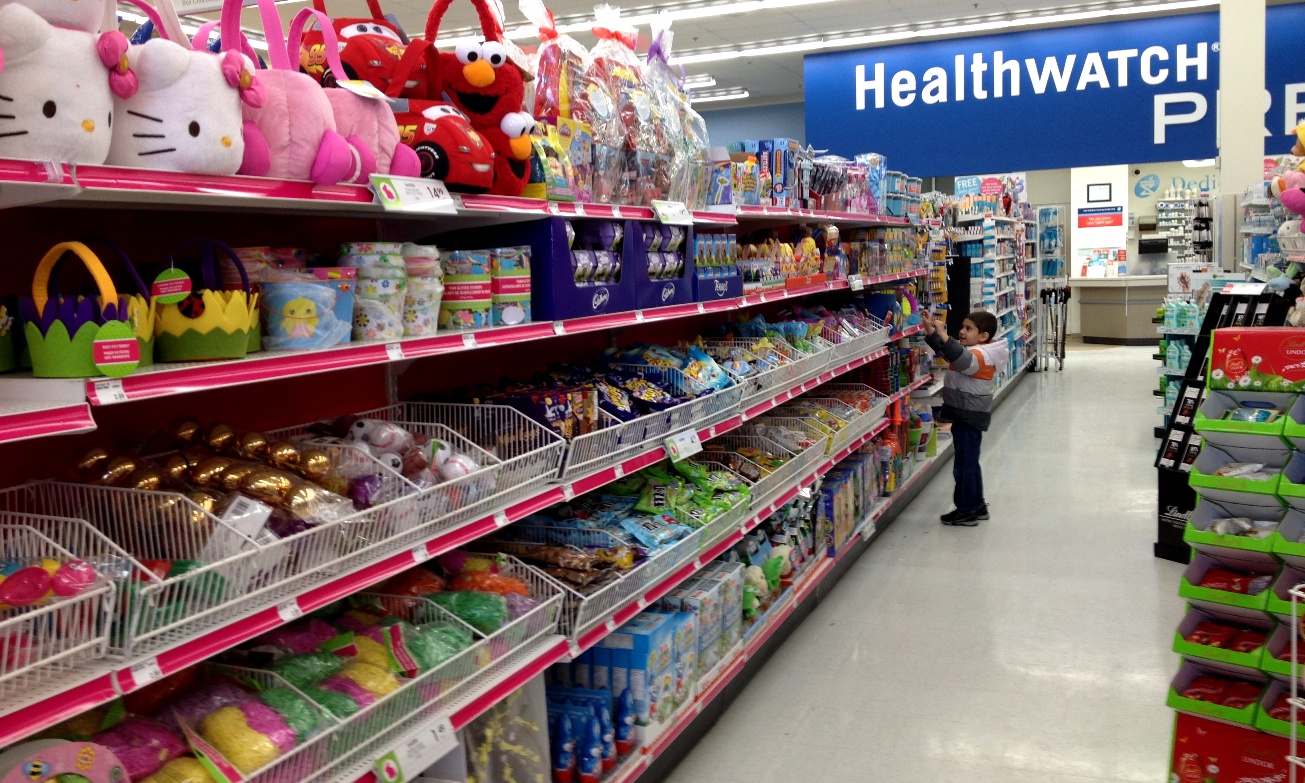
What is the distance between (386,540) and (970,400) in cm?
473

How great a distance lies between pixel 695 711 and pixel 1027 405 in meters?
8.20

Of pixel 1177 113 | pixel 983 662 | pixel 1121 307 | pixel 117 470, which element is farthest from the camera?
pixel 1121 307

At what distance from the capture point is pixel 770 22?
10.8 m

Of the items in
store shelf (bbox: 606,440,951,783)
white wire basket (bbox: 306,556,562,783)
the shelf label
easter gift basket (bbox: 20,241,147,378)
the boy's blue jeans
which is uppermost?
easter gift basket (bbox: 20,241,147,378)

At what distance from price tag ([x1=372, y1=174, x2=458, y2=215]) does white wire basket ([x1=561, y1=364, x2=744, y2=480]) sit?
2.69ft

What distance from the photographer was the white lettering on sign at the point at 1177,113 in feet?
29.9

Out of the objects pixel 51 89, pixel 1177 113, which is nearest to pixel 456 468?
pixel 51 89

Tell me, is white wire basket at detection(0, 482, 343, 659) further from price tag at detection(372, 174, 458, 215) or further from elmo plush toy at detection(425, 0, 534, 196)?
elmo plush toy at detection(425, 0, 534, 196)

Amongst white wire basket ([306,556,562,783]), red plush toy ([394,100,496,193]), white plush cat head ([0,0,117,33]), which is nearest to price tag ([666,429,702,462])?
white wire basket ([306,556,562,783])

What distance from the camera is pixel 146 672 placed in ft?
4.96

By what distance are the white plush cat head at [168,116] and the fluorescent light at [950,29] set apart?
25.1 feet

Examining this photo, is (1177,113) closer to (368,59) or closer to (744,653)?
(744,653)

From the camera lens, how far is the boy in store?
6.07 meters

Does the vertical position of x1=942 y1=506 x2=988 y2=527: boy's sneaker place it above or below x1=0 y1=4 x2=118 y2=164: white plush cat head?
below
